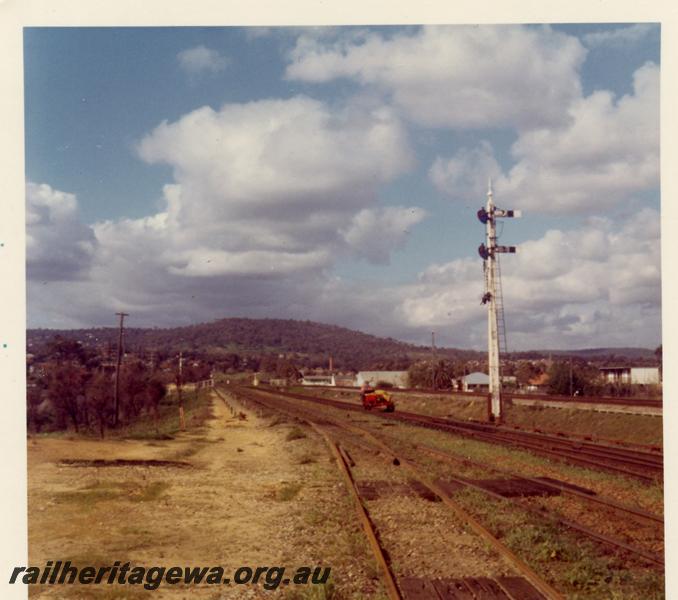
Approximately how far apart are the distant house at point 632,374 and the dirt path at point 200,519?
2720 inches

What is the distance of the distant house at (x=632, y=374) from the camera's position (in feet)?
246

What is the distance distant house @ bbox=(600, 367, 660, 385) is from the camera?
75125 mm

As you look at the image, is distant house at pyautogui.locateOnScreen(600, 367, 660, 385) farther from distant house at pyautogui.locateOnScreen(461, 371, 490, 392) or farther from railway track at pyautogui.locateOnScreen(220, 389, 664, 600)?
railway track at pyautogui.locateOnScreen(220, 389, 664, 600)

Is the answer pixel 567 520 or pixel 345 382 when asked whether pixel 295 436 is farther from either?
pixel 345 382

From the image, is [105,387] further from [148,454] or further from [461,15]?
[461,15]

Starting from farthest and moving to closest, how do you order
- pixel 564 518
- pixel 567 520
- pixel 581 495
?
pixel 581 495
pixel 564 518
pixel 567 520

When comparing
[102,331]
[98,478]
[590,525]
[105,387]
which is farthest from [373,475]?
[102,331]

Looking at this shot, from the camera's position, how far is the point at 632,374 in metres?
79.6

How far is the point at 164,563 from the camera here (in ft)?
26.8

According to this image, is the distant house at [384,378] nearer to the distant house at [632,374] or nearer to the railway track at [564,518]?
the distant house at [632,374]

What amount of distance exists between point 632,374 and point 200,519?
81191 mm

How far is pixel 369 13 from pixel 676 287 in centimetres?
557

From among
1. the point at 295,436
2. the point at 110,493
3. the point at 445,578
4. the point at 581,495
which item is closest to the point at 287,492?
the point at 110,493

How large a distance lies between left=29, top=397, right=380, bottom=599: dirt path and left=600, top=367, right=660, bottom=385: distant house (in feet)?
227
